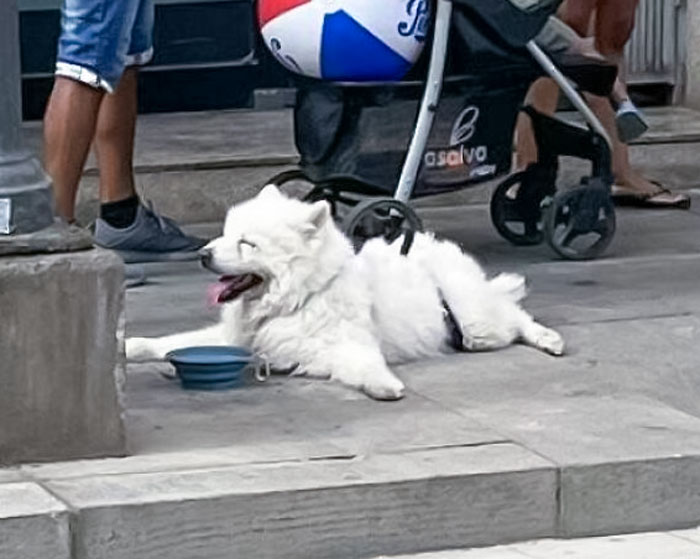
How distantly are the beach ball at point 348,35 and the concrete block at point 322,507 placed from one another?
7.24 ft

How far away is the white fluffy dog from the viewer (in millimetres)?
6258

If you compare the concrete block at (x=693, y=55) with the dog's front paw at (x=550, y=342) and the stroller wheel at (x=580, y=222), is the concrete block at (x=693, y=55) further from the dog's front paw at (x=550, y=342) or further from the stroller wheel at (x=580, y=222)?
the dog's front paw at (x=550, y=342)

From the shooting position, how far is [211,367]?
616cm

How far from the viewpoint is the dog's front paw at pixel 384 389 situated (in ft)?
20.1

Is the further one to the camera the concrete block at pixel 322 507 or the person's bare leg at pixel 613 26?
the person's bare leg at pixel 613 26

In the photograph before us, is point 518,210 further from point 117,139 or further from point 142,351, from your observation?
point 142,351

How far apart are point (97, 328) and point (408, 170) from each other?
235 cm

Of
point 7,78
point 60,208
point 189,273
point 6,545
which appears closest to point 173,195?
point 189,273

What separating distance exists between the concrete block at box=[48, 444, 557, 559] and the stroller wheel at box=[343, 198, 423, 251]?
1853mm

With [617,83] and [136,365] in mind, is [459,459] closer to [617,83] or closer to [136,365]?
[136,365]

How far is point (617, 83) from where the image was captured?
860 cm

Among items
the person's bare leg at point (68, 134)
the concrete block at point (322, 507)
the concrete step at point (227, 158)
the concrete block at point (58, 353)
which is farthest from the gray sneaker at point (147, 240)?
the concrete block at point (322, 507)

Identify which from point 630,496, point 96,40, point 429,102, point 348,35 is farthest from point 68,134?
point 630,496

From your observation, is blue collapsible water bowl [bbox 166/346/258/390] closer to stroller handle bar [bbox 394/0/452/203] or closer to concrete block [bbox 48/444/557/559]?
concrete block [bbox 48/444/557/559]
